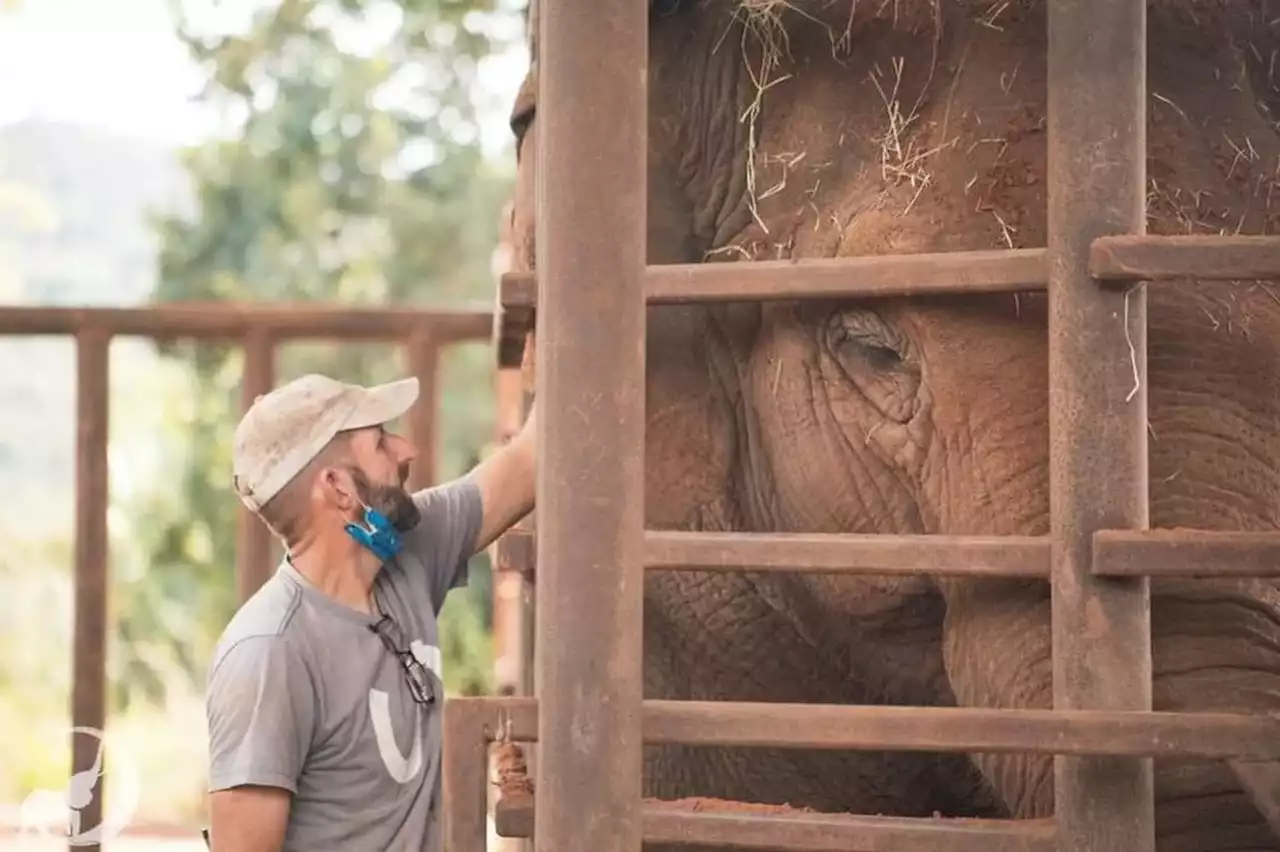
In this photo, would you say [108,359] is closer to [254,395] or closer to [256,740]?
[254,395]

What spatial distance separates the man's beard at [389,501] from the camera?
2684mm

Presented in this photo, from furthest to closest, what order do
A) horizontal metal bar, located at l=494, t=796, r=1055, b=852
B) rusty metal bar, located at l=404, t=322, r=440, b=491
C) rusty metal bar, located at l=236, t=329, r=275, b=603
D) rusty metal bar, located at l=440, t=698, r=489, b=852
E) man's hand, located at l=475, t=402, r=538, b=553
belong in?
rusty metal bar, located at l=404, t=322, r=440, b=491 → rusty metal bar, located at l=236, t=329, r=275, b=603 → man's hand, located at l=475, t=402, r=538, b=553 → rusty metal bar, located at l=440, t=698, r=489, b=852 → horizontal metal bar, located at l=494, t=796, r=1055, b=852

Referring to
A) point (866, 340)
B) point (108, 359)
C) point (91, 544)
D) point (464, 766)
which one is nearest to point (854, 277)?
point (866, 340)

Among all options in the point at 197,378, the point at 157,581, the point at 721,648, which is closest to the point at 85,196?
the point at 157,581

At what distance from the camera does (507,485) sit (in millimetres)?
2924

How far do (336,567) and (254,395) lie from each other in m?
2.06

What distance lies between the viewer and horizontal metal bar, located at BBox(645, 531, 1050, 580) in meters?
2.03

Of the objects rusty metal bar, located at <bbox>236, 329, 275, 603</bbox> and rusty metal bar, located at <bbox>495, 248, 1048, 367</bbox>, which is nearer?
rusty metal bar, located at <bbox>495, 248, 1048, 367</bbox>

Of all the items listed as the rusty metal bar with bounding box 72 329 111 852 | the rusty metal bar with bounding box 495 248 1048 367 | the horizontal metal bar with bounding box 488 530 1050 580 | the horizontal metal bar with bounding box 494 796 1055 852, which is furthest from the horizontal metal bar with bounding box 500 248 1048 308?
the rusty metal bar with bounding box 72 329 111 852

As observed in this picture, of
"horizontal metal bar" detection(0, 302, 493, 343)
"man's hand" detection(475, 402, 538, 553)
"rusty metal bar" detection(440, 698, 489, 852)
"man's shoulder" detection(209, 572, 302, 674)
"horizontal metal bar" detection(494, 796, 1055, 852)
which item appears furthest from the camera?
"horizontal metal bar" detection(0, 302, 493, 343)

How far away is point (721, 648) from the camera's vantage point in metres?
3.06

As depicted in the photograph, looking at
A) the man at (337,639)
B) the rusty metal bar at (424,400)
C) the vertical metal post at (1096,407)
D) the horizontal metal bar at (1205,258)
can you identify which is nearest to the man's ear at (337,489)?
the man at (337,639)

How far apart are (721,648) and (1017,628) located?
0.91 meters

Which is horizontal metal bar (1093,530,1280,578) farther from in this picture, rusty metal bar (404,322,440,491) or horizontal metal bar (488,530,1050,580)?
rusty metal bar (404,322,440,491)
